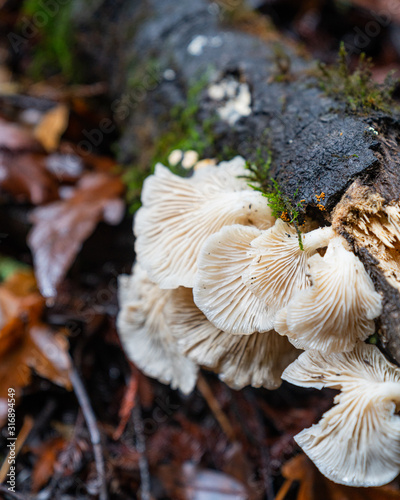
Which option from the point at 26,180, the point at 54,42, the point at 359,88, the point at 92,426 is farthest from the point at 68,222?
the point at 54,42

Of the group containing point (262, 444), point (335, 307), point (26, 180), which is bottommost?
point (26, 180)

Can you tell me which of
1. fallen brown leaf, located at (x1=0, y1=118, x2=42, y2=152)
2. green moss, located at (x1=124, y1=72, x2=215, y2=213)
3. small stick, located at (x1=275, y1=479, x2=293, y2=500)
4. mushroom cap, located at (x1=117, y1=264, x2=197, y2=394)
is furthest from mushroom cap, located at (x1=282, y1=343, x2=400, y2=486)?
fallen brown leaf, located at (x1=0, y1=118, x2=42, y2=152)

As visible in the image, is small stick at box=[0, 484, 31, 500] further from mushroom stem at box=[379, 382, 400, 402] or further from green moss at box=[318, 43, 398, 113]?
green moss at box=[318, 43, 398, 113]

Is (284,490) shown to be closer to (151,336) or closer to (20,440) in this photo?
(151,336)

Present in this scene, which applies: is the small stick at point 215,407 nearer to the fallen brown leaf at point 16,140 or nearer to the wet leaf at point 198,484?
the wet leaf at point 198,484

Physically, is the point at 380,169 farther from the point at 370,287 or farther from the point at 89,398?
the point at 89,398

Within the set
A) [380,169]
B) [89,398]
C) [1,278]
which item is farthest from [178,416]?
[380,169]
